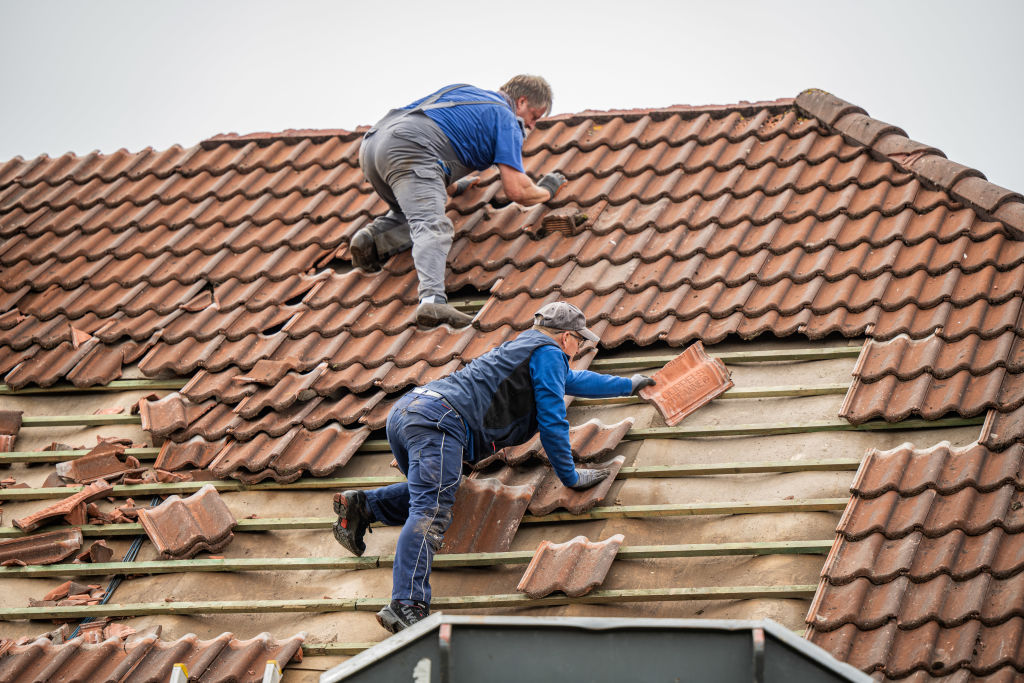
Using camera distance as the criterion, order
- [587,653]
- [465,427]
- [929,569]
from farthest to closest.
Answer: [465,427] < [929,569] < [587,653]

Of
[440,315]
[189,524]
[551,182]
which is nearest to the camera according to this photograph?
[189,524]

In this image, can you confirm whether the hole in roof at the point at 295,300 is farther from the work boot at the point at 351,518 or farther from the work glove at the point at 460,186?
the work boot at the point at 351,518

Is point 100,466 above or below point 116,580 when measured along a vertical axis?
above

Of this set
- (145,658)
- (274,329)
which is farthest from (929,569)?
(274,329)

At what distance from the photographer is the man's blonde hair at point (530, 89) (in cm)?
624

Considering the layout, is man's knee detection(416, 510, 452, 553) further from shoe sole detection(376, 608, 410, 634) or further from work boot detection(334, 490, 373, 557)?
work boot detection(334, 490, 373, 557)

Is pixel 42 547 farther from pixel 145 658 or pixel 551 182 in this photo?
pixel 551 182

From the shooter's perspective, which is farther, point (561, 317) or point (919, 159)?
point (919, 159)

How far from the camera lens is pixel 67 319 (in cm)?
667

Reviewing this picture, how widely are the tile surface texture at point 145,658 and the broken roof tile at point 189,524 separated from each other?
55cm

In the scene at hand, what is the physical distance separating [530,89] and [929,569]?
363 centimetres

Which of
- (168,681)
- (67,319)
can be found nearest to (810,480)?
(168,681)

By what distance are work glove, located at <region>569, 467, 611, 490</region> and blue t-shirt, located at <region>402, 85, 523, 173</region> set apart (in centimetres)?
213

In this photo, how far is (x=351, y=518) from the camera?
4539mm
